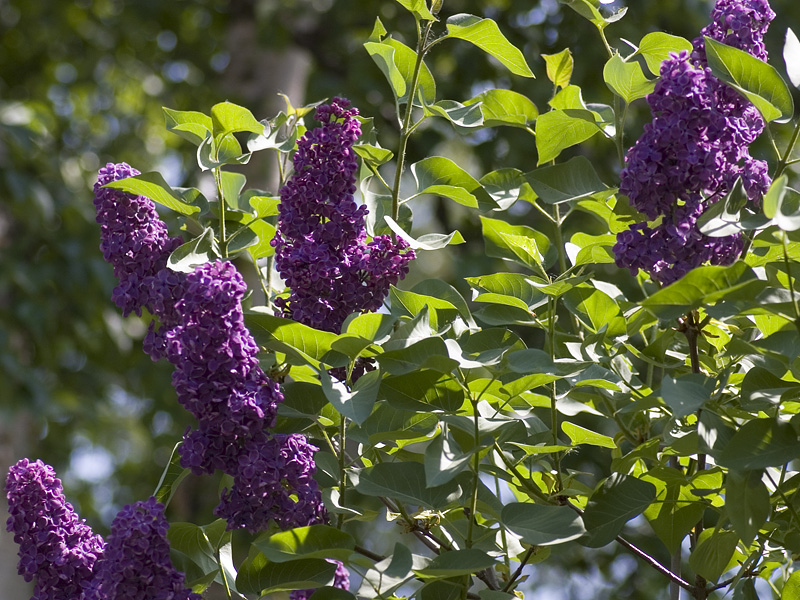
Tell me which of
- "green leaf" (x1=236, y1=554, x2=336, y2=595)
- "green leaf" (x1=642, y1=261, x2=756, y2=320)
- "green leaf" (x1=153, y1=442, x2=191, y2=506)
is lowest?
"green leaf" (x1=236, y1=554, x2=336, y2=595)

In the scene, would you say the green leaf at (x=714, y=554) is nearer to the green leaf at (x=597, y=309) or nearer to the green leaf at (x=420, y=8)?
the green leaf at (x=597, y=309)

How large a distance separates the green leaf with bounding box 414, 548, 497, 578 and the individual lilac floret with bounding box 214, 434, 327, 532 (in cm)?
11

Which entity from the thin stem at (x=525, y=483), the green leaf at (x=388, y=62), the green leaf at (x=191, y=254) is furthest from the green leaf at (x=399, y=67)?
the thin stem at (x=525, y=483)

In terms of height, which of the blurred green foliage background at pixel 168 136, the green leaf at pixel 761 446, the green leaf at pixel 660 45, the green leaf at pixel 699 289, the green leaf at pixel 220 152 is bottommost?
the green leaf at pixel 761 446

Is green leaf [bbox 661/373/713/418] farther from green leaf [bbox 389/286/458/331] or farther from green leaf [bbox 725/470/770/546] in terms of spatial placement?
green leaf [bbox 389/286/458/331]

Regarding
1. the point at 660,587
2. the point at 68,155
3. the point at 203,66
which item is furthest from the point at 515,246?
the point at 68,155

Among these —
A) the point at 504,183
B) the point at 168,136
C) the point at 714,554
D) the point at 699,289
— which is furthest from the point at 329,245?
the point at 168,136

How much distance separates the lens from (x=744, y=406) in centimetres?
69

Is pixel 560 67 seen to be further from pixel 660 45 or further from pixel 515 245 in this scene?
pixel 515 245

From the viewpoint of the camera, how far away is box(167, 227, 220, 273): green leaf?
27.5 inches

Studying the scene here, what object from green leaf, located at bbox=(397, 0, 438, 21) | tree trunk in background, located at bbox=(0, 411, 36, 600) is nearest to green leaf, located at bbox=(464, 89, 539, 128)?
green leaf, located at bbox=(397, 0, 438, 21)

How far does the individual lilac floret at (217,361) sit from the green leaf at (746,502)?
12.8 inches

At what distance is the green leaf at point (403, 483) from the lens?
68 centimetres

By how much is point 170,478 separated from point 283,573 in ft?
0.47
